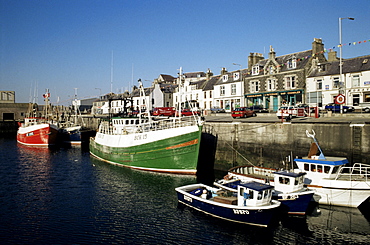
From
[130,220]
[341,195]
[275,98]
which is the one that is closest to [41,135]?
[130,220]

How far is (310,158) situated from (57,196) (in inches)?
750

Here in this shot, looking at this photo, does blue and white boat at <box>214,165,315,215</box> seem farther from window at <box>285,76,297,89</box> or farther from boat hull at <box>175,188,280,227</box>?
window at <box>285,76,297,89</box>

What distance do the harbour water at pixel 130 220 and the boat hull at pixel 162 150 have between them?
224 cm

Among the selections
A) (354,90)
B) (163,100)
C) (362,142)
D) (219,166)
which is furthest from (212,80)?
(362,142)

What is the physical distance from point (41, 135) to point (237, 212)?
43800 millimetres

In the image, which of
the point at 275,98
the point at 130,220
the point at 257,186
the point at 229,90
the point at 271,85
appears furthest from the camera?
the point at 229,90

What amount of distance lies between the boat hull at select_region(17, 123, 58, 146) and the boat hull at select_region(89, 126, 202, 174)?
2269 centimetres

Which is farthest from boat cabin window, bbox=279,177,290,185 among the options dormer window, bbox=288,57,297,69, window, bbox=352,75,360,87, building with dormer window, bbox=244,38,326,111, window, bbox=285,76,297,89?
dormer window, bbox=288,57,297,69

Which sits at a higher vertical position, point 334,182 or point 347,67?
point 347,67

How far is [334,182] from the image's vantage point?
62.0ft

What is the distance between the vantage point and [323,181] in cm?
1938

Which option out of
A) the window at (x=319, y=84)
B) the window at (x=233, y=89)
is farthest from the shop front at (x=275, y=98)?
the window at (x=233, y=89)

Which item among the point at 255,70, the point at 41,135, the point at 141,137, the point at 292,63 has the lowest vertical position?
the point at 41,135

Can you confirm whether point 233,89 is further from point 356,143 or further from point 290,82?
point 356,143
